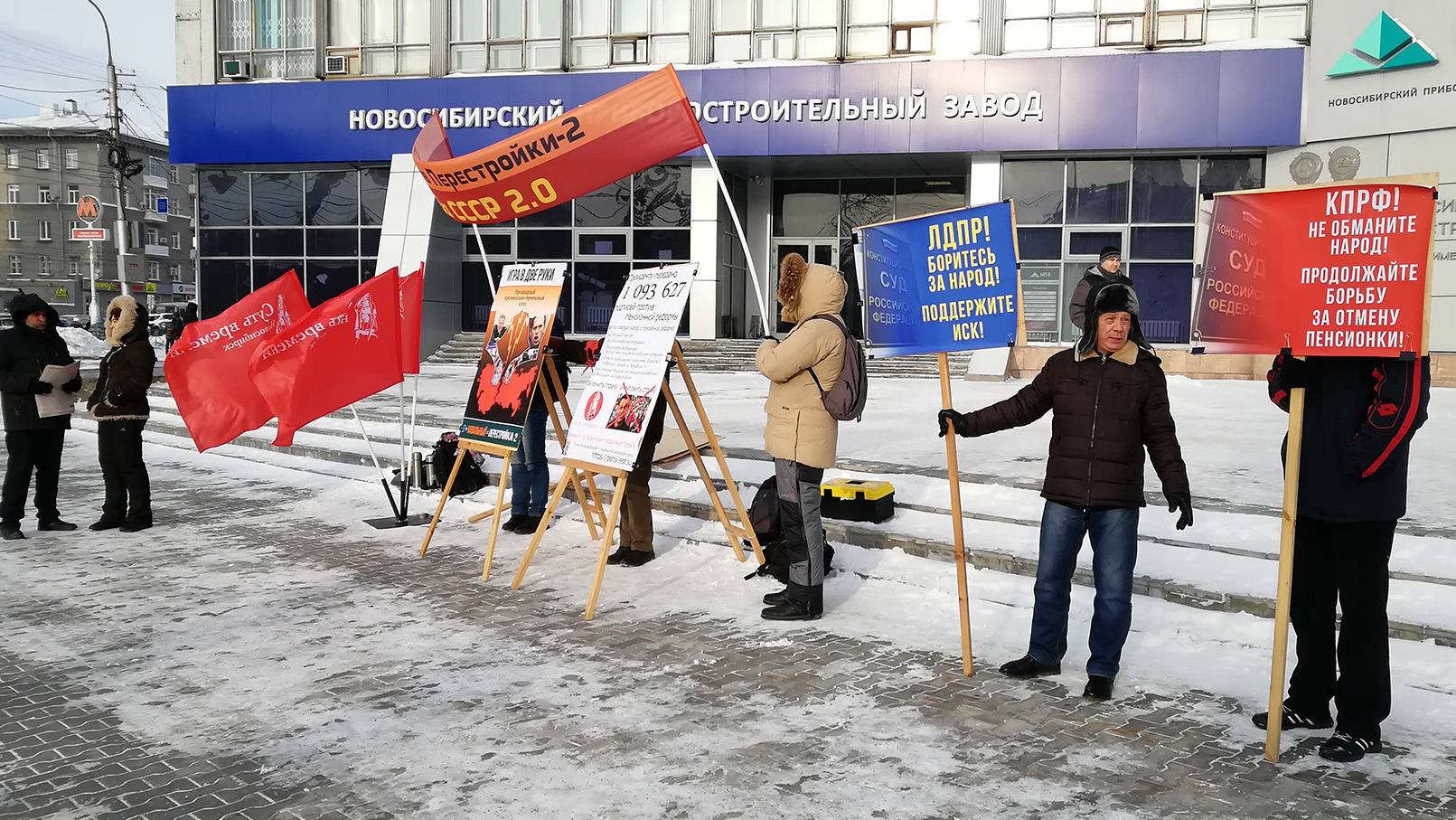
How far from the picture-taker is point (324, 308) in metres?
8.44

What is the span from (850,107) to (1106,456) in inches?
846

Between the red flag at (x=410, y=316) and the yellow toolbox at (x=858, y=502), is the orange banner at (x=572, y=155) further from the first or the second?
the yellow toolbox at (x=858, y=502)

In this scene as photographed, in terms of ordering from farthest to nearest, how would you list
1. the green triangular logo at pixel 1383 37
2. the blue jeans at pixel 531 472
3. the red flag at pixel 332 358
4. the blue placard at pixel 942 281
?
1. the green triangular logo at pixel 1383 37
2. the blue jeans at pixel 531 472
3. the red flag at pixel 332 358
4. the blue placard at pixel 942 281

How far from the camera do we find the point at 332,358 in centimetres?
852

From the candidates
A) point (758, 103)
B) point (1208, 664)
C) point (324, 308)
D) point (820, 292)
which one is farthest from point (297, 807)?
point (758, 103)

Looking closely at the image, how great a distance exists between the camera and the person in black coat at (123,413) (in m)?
8.73

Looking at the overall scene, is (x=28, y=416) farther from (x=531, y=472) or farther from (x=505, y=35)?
(x=505, y=35)

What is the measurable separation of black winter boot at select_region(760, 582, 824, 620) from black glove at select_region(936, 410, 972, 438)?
4.52 ft

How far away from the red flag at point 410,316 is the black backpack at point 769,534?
125 inches

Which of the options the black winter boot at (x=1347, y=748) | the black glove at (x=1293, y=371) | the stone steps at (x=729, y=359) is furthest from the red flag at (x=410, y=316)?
the stone steps at (x=729, y=359)

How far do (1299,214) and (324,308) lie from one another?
679 centimetres

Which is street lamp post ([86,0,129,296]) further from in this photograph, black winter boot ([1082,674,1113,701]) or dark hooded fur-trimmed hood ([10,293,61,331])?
black winter boot ([1082,674,1113,701])

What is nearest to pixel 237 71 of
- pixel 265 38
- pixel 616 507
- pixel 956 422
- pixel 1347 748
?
pixel 265 38

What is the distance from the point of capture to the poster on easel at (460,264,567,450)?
25.0 feet
